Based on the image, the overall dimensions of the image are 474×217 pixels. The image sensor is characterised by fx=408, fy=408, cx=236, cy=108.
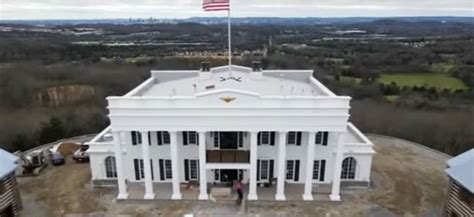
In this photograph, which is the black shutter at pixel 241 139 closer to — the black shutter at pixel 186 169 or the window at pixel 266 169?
the window at pixel 266 169

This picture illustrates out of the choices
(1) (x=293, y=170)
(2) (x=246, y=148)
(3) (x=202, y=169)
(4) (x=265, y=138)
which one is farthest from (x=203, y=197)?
(1) (x=293, y=170)

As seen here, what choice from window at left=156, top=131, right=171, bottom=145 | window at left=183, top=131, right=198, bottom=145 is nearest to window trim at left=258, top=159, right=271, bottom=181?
window at left=183, top=131, right=198, bottom=145

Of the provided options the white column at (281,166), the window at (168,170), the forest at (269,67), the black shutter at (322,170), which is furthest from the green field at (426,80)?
the window at (168,170)

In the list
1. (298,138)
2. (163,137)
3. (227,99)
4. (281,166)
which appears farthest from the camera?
(163,137)

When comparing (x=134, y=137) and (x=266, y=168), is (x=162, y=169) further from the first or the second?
(x=266, y=168)

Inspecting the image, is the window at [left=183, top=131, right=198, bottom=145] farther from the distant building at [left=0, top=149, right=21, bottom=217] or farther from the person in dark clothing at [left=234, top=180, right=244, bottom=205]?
the distant building at [left=0, top=149, right=21, bottom=217]

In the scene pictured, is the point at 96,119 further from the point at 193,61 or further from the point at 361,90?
the point at 361,90
